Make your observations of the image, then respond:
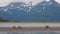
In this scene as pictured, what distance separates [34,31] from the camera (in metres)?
3.70

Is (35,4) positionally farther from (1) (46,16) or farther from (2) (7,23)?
(2) (7,23)

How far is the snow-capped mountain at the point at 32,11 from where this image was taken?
13.5 ft

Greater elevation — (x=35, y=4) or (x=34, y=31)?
(x=35, y=4)

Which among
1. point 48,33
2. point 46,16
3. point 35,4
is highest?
point 35,4

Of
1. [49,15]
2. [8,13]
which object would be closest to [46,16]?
[49,15]

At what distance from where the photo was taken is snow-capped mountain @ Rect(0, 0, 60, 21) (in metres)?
4.11

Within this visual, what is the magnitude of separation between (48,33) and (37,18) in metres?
0.58

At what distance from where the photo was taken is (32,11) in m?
4.12

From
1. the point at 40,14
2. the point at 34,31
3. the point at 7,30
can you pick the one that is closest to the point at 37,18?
the point at 40,14

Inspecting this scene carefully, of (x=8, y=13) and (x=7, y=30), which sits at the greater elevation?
(x=8, y=13)

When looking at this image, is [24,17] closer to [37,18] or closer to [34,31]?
[37,18]

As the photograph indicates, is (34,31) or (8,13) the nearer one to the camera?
(34,31)

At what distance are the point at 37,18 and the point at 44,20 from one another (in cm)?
16

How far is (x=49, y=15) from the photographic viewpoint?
4.12 meters
